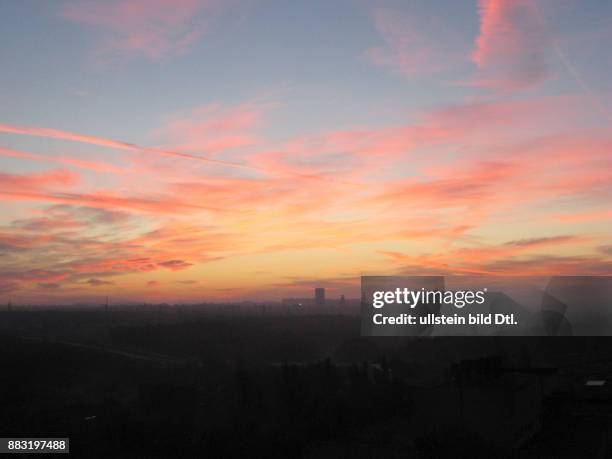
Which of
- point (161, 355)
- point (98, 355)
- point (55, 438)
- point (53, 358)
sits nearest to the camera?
point (55, 438)

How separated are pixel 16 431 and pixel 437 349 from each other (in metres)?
60.4

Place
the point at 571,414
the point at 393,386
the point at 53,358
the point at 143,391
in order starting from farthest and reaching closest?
the point at 53,358 < the point at 143,391 < the point at 393,386 < the point at 571,414

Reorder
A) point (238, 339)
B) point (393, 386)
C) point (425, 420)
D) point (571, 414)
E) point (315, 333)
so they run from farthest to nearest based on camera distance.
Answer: point (315, 333), point (238, 339), point (393, 386), point (425, 420), point (571, 414)

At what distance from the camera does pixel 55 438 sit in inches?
1430

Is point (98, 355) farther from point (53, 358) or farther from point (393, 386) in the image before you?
point (393, 386)

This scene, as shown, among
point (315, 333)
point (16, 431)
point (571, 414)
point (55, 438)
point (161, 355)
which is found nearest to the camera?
point (571, 414)

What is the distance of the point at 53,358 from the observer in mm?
79938

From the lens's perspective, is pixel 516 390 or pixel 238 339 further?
pixel 238 339

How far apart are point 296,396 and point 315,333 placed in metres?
104

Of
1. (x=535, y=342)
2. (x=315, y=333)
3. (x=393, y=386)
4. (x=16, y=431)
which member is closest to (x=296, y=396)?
(x=393, y=386)

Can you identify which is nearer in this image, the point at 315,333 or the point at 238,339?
the point at 238,339

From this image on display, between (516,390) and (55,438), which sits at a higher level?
(516,390)

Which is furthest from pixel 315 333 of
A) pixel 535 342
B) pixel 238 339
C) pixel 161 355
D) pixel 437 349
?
pixel 535 342

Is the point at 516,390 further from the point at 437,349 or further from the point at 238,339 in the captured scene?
the point at 238,339
